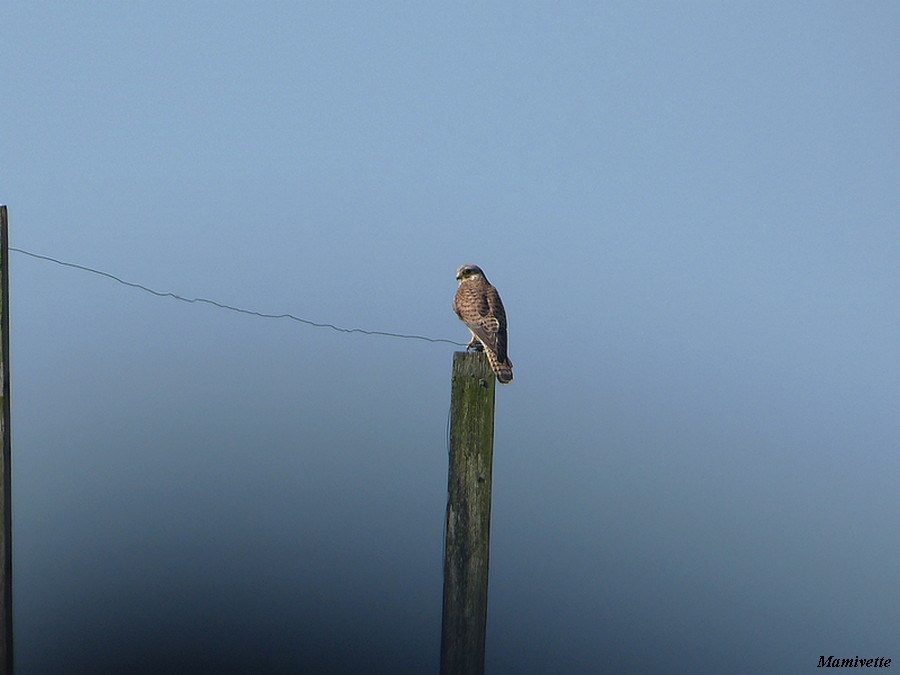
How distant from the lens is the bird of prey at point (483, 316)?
479 cm

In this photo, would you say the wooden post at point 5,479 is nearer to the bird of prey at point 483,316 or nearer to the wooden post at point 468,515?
the wooden post at point 468,515

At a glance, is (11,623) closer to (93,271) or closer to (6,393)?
(6,393)

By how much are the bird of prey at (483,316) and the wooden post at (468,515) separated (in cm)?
15

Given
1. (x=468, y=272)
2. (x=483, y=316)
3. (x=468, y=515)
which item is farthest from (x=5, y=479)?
(x=468, y=272)

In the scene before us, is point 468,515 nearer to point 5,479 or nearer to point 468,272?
point 468,272

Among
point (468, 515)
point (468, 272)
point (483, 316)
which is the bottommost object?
point (468, 515)

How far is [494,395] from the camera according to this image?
4578mm

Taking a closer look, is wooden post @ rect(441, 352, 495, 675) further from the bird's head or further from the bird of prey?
the bird's head

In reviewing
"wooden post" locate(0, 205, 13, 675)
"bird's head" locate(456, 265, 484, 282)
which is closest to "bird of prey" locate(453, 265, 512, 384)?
"bird's head" locate(456, 265, 484, 282)

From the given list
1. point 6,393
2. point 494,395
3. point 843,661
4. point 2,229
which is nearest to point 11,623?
point 6,393

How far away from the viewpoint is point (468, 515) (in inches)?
181

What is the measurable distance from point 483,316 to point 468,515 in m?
1.16

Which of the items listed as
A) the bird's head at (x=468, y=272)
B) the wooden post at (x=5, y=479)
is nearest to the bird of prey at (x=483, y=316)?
the bird's head at (x=468, y=272)

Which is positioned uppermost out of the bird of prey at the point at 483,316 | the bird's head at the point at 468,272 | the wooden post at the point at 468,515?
the bird's head at the point at 468,272
